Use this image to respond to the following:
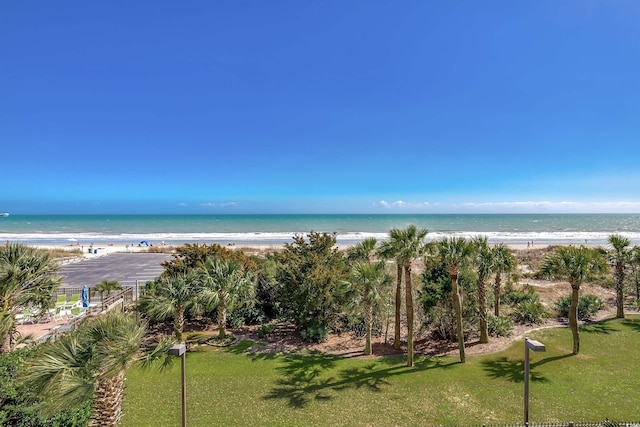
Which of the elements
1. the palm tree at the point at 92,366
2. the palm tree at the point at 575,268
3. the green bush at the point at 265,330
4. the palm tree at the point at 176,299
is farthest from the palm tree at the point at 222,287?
the palm tree at the point at 575,268

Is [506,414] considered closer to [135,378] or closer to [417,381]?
[417,381]

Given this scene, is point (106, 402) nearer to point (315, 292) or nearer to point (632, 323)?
point (315, 292)

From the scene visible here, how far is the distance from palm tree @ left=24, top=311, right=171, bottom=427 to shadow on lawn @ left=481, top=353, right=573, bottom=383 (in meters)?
11.9

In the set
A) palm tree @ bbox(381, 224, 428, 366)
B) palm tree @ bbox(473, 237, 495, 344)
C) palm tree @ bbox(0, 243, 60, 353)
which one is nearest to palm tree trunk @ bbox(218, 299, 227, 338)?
palm tree @ bbox(0, 243, 60, 353)

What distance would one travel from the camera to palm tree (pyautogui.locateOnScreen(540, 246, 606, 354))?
Result: 41.1ft

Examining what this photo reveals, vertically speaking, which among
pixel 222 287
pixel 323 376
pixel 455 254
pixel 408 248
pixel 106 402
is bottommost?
pixel 323 376

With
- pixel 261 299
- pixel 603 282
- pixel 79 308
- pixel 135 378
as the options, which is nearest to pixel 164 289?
pixel 135 378

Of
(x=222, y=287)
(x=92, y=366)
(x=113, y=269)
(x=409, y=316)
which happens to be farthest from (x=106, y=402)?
(x=113, y=269)

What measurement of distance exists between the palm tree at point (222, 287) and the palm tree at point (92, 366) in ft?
24.6

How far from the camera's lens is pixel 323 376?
460 inches

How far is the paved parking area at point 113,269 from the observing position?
2580cm

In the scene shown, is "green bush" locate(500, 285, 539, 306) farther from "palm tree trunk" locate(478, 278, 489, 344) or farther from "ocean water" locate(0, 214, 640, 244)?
"ocean water" locate(0, 214, 640, 244)

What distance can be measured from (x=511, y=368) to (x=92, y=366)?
1381cm

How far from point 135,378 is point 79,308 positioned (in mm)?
9396
